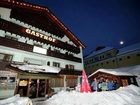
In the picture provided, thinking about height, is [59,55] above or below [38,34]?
below

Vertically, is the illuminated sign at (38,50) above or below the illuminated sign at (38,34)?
below

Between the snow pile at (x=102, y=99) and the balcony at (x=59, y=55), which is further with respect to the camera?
the balcony at (x=59, y=55)

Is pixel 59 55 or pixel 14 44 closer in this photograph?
pixel 14 44

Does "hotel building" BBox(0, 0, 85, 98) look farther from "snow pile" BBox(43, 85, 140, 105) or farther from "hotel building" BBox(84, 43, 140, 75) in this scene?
"hotel building" BBox(84, 43, 140, 75)

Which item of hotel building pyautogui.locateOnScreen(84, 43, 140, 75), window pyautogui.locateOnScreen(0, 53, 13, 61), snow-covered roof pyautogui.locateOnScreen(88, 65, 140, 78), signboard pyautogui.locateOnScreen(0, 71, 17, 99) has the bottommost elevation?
signboard pyautogui.locateOnScreen(0, 71, 17, 99)

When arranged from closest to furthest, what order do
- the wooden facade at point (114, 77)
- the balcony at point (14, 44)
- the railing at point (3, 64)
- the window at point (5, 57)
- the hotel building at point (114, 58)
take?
the wooden facade at point (114, 77) < the railing at point (3, 64) < the balcony at point (14, 44) < the window at point (5, 57) < the hotel building at point (114, 58)

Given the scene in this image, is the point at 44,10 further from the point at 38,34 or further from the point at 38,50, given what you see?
the point at 38,50

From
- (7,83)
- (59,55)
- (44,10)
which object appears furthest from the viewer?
(59,55)

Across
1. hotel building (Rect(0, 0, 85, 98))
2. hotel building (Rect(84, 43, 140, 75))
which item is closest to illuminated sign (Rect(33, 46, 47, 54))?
hotel building (Rect(0, 0, 85, 98))

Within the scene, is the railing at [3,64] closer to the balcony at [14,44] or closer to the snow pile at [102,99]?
the balcony at [14,44]

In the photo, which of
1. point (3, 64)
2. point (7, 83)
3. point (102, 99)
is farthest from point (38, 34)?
point (102, 99)

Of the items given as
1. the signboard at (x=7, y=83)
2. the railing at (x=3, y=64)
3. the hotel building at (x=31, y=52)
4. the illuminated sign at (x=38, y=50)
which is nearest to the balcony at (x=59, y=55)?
the hotel building at (x=31, y=52)

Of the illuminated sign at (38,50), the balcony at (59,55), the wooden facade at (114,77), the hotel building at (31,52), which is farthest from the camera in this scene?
the balcony at (59,55)

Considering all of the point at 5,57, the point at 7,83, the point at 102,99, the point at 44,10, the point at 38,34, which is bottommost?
the point at 102,99
